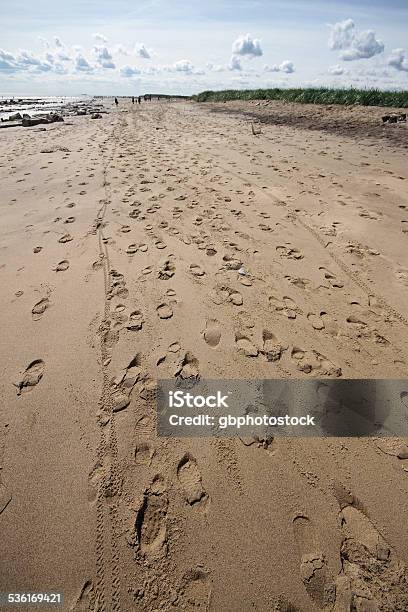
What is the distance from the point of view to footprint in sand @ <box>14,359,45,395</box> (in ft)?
8.70

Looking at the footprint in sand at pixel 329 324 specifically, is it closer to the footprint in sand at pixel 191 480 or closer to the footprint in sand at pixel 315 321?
the footprint in sand at pixel 315 321

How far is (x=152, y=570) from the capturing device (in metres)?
1.67

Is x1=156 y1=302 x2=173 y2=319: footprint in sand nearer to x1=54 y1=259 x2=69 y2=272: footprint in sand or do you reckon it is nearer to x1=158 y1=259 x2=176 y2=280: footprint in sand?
x1=158 y1=259 x2=176 y2=280: footprint in sand

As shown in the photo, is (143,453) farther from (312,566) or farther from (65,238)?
(65,238)

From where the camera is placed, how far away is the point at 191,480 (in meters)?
2.02

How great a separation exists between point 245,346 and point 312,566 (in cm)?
168

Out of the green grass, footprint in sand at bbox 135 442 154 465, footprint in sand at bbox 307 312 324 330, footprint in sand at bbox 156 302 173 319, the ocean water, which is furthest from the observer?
the ocean water

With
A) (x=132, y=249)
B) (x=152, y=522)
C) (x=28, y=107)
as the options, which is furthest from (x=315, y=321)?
(x=28, y=107)

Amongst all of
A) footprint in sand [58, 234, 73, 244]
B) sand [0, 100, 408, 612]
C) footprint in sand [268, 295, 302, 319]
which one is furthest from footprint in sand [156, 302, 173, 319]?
footprint in sand [58, 234, 73, 244]

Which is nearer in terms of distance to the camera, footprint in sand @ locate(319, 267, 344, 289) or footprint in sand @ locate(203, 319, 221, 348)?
footprint in sand @ locate(203, 319, 221, 348)

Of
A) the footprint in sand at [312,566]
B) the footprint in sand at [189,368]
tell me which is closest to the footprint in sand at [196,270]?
the footprint in sand at [189,368]

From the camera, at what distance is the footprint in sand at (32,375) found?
2652mm

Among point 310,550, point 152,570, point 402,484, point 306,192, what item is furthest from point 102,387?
point 306,192

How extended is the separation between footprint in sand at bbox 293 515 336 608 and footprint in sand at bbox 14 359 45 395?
240cm
